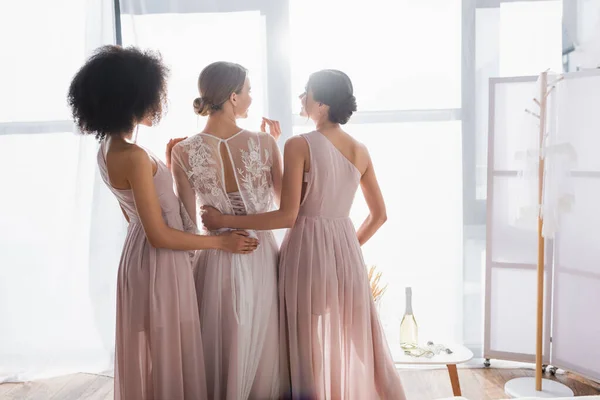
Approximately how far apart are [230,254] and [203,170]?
332 mm

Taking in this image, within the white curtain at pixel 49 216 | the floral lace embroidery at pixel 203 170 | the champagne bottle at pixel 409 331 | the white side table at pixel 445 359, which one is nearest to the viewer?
the floral lace embroidery at pixel 203 170

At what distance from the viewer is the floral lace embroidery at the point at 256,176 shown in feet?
7.16

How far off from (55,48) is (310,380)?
246 cm

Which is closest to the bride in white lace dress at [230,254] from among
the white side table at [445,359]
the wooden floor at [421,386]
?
the white side table at [445,359]

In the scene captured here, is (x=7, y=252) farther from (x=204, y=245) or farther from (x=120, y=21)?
(x=204, y=245)

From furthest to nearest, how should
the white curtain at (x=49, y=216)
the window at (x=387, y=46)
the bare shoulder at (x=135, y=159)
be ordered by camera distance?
the white curtain at (x=49, y=216), the window at (x=387, y=46), the bare shoulder at (x=135, y=159)

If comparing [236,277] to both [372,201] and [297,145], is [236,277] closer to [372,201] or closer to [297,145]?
[297,145]

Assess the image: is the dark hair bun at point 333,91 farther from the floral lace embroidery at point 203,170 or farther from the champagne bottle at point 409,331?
the champagne bottle at point 409,331

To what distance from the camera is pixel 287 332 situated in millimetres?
2332

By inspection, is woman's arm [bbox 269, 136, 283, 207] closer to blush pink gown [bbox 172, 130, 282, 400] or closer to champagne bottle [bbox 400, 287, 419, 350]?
blush pink gown [bbox 172, 130, 282, 400]

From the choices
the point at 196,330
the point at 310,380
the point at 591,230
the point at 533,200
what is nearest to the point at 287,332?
the point at 310,380

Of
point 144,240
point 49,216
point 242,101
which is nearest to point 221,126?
point 242,101

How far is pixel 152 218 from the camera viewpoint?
202cm

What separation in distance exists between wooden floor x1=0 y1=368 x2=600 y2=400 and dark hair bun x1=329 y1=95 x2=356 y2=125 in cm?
157
